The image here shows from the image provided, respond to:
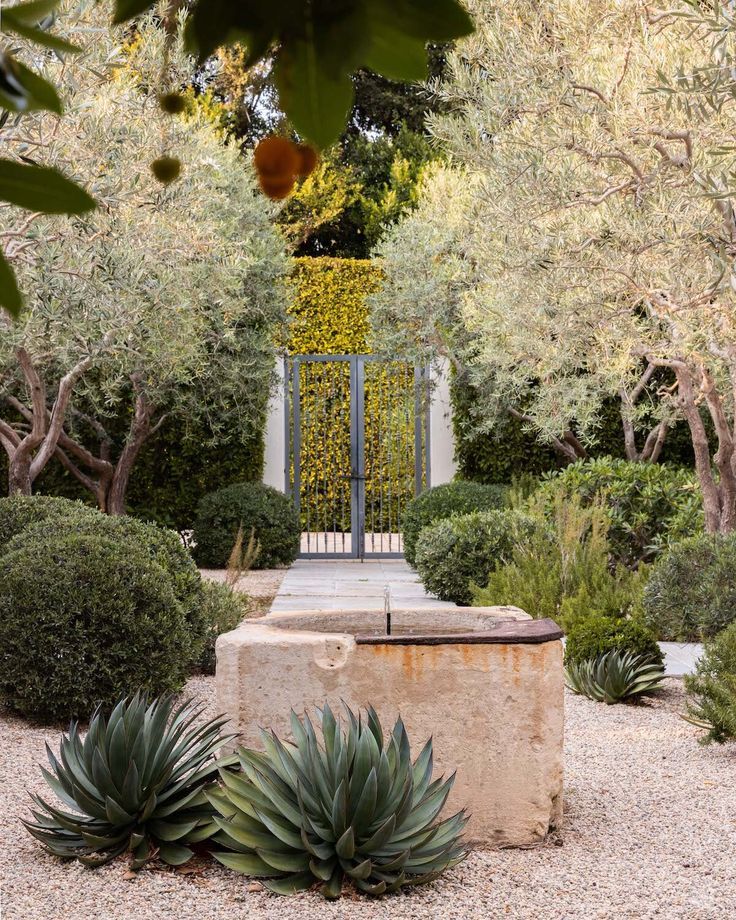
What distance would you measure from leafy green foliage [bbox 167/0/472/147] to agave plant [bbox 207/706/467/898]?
9.00ft

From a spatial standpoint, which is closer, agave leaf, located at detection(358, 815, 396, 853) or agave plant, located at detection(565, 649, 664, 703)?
agave leaf, located at detection(358, 815, 396, 853)

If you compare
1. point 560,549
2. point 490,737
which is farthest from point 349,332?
point 490,737

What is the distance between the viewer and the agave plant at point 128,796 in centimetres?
330

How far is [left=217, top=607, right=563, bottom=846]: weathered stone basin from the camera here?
3572 mm

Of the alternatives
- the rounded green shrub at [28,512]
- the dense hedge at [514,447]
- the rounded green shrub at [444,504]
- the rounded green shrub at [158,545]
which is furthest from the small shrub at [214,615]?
the dense hedge at [514,447]

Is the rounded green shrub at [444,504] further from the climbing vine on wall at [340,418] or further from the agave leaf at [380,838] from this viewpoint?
the agave leaf at [380,838]

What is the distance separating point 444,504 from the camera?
11.0 metres

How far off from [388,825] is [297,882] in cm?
32

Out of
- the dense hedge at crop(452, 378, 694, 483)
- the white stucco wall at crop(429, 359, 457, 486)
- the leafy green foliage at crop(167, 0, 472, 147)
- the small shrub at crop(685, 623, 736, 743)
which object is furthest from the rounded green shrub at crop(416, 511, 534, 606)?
the leafy green foliage at crop(167, 0, 472, 147)

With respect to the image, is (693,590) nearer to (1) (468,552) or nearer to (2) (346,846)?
(1) (468,552)

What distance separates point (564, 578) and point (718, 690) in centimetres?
290

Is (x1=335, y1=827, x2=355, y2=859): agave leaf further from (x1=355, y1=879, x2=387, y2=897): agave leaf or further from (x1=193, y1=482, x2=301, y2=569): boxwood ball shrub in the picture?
(x1=193, y1=482, x2=301, y2=569): boxwood ball shrub

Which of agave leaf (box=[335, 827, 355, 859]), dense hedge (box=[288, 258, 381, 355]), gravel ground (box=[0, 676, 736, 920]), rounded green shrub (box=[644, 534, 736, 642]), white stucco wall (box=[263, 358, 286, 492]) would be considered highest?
dense hedge (box=[288, 258, 381, 355])

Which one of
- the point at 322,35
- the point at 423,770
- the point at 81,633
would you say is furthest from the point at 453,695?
the point at 322,35
